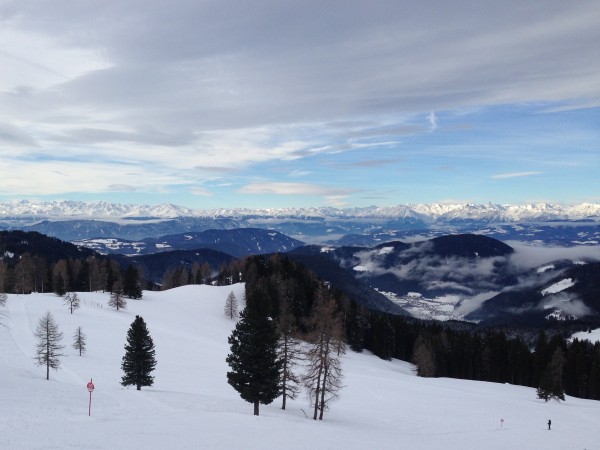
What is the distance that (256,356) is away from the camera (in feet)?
117

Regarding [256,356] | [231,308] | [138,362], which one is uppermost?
[256,356]

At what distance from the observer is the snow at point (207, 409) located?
83.9ft

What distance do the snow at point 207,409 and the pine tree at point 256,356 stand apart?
82.0 inches

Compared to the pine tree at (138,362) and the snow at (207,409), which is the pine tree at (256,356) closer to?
the snow at (207,409)

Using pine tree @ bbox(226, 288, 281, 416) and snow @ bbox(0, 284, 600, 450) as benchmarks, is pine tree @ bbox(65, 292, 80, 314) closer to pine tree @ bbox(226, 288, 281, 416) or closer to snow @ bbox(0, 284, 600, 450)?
snow @ bbox(0, 284, 600, 450)

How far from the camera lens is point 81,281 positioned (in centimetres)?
12838

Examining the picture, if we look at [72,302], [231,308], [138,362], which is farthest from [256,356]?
[231,308]

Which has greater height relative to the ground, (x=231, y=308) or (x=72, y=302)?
(x=72, y=302)

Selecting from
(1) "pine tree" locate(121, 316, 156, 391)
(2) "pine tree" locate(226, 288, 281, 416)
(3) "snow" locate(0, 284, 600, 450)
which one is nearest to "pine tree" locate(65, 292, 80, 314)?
(3) "snow" locate(0, 284, 600, 450)

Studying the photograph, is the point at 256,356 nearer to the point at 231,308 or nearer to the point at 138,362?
the point at 138,362

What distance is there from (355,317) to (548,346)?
45.4m

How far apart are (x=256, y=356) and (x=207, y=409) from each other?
696 centimetres

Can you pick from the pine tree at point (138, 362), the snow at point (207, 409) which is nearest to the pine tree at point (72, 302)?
the snow at point (207, 409)

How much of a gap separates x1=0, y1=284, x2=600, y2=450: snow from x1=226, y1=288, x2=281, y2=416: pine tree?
2.08 m
